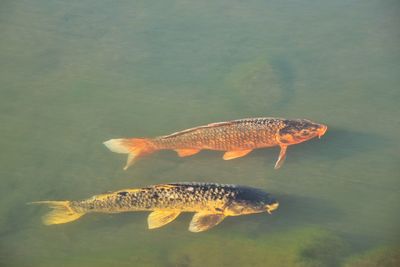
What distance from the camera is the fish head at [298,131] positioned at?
6.30 m

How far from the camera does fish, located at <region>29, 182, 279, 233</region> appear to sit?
5473 millimetres

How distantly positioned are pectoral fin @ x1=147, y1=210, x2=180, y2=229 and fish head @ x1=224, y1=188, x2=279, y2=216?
24.2 inches

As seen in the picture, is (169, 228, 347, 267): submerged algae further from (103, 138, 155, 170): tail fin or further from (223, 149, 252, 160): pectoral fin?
(103, 138, 155, 170): tail fin

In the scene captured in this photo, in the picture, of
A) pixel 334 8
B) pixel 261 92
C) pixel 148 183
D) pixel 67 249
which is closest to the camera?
pixel 67 249

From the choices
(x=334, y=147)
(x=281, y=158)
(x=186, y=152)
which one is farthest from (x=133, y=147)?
(x=334, y=147)

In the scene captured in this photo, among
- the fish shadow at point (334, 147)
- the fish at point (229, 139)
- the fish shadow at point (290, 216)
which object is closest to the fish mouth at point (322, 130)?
the fish at point (229, 139)

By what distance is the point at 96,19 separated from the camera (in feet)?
28.5

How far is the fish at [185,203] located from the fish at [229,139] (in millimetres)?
846

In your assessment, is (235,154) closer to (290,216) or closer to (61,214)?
(290,216)

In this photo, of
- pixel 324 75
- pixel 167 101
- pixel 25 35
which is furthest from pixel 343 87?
pixel 25 35

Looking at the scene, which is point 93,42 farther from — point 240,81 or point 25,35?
point 240,81

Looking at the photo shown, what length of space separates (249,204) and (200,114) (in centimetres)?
201

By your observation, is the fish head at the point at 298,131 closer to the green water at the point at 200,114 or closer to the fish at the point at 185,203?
the green water at the point at 200,114

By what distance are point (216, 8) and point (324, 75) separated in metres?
2.46
